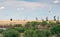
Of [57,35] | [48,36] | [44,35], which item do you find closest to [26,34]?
[44,35]

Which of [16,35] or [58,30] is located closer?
[16,35]

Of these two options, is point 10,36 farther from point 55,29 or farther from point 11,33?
point 55,29

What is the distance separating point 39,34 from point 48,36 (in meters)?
7.08

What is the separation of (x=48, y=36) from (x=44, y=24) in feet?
164

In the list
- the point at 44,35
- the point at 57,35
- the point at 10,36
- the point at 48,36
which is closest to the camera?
the point at 10,36

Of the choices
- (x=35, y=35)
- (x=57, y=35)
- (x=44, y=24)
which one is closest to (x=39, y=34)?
(x=35, y=35)

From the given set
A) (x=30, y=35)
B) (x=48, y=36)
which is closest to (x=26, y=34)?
(x=30, y=35)

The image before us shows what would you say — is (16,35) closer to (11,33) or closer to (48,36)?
(11,33)

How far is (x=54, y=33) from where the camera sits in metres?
63.6

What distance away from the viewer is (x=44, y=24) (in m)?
106

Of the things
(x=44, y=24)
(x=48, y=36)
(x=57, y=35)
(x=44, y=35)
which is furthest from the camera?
(x=44, y=24)

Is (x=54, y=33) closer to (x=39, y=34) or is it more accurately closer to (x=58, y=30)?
(x=58, y=30)

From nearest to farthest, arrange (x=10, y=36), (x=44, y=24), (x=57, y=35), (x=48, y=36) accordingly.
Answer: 1. (x=10, y=36)
2. (x=48, y=36)
3. (x=57, y=35)
4. (x=44, y=24)

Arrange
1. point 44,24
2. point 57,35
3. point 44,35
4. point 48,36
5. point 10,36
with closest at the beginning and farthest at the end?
point 10,36 → point 44,35 → point 48,36 → point 57,35 → point 44,24
